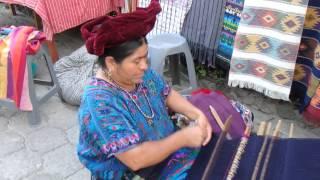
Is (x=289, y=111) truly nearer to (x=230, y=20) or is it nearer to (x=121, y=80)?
(x=230, y=20)

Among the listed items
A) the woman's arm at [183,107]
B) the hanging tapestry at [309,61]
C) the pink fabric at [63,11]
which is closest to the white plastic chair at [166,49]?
the hanging tapestry at [309,61]

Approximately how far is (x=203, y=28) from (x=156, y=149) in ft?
5.81

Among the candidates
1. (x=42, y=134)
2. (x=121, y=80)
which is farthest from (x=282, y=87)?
(x=42, y=134)

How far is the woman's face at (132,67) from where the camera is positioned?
59.4 inches

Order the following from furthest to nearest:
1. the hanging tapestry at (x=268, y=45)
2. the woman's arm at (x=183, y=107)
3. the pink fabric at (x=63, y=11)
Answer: the pink fabric at (x=63, y=11) < the hanging tapestry at (x=268, y=45) < the woman's arm at (x=183, y=107)

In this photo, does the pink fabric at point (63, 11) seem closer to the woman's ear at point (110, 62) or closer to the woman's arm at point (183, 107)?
Answer: the woman's arm at point (183, 107)

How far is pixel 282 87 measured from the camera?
2744 millimetres

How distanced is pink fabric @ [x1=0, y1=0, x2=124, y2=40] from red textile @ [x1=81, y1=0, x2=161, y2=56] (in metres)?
1.92

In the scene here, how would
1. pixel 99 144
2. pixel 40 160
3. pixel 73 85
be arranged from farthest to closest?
pixel 73 85 < pixel 40 160 < pixel 99 144

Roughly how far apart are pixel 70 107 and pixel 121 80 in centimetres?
173

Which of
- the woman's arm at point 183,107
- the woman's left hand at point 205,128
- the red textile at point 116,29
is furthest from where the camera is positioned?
the woman's arm at point 183,107

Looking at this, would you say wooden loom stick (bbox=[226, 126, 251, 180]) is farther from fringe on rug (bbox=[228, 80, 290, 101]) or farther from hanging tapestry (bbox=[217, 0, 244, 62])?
hanging tapestry (bbox=[217, 0, 244, 62])

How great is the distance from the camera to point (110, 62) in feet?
4.99

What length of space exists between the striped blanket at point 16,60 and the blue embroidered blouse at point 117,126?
1299 mm
